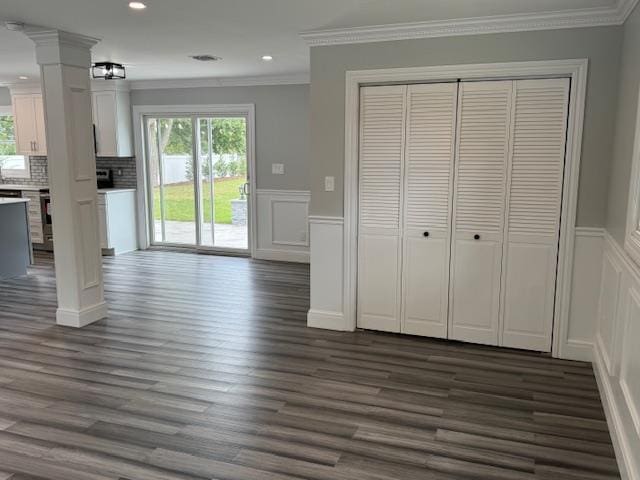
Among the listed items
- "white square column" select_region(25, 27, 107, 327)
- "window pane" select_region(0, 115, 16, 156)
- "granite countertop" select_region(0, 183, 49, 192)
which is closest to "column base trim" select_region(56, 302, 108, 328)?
"white square column" select_region(25, 27, 107, 327)

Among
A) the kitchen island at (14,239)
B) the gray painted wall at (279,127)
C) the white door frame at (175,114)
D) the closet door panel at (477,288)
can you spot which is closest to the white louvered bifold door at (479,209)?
the closet door panel at (477,288)

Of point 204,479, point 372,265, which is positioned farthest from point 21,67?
point 204,479

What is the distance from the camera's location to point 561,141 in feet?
12.5

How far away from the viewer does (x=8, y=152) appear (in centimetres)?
864

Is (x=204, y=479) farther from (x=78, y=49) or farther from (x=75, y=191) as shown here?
(x=78, y=49)

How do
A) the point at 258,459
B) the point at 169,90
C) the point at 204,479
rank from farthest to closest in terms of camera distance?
the point at 169,90 → the point at 258,459 → the point at 204,479

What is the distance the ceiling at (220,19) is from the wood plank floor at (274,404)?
7.89 ft

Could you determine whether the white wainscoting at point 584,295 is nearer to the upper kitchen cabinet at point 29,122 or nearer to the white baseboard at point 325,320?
the white baseboard at point 325,320

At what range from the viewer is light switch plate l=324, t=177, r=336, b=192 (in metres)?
4.44

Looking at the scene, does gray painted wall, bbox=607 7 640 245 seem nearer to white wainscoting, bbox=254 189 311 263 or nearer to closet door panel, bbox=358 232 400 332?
closet door panel, bbox=358 232 400 332

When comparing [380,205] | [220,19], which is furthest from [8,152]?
[380,205]

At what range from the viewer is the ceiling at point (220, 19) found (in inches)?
136

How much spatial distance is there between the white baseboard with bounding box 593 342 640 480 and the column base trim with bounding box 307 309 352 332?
1.90 meters

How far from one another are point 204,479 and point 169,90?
20.4 ft
